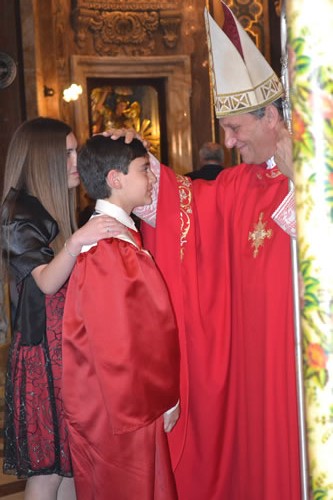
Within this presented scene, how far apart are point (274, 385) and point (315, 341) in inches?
56.9

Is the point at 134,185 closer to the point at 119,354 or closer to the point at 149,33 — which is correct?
the point at 119,354

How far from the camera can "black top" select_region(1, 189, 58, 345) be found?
2.62m

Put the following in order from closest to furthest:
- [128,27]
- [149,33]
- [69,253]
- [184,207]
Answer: [69,253] < [184,207] < [128,27] < [149,33]

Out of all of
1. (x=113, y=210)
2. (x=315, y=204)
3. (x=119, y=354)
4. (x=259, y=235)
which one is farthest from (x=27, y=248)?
(x=315, y=204)

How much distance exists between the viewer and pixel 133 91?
9445 mm

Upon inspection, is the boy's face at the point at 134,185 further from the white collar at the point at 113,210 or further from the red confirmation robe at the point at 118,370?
the red confirmation robe at the point at 118,370

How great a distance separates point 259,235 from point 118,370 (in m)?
0.67

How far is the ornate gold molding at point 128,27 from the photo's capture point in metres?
8.78

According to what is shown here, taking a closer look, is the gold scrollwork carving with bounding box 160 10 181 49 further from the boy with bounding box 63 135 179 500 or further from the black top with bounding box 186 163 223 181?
the boy with bounding box 63 135 179 500

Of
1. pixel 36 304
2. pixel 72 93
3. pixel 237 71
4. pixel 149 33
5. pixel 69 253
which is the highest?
pixel 149 33

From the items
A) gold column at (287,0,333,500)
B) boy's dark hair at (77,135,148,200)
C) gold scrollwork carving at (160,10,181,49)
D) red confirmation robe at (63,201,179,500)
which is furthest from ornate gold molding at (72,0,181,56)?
gold column at (287,0,333,500)

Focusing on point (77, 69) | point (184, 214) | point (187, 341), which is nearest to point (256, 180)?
point (184, 214)

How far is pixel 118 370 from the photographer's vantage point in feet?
7.73

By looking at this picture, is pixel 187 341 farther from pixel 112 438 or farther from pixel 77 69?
pixel 77 69
